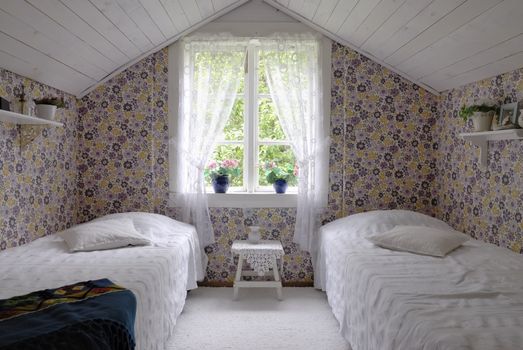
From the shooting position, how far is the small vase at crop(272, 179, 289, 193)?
412 centimetres

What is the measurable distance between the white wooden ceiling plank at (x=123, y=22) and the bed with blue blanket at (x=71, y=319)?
65.0 inches

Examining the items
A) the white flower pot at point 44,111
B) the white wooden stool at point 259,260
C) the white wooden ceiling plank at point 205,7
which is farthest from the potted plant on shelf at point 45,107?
the white wooden stool at point 259,260

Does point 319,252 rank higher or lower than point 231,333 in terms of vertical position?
higher

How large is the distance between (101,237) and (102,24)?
55.1 inches

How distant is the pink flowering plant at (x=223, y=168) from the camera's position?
415 centimetres

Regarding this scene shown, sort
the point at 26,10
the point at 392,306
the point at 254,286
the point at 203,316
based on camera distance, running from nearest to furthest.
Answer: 1. the point at 392,306
2. the point at 26,10
3. the point at 203,316
4. the point at 254,286

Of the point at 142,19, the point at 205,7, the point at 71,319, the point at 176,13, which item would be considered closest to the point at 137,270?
the point at 71,319

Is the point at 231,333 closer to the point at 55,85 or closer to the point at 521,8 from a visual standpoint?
the point at 55,85

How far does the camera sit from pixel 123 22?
10.3 feet

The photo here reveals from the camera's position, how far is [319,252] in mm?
3963

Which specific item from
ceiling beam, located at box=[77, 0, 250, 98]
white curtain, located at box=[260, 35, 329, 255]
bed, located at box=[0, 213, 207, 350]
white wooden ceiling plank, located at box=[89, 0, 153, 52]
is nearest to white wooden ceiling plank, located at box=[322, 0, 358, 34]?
white curtain, located at box=[260, 35, 329, 255]

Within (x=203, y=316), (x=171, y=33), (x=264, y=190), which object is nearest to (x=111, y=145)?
(x=171, y=33)

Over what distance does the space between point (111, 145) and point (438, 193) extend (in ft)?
9.64

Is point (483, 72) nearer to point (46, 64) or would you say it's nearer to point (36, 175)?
point (46, 64)
